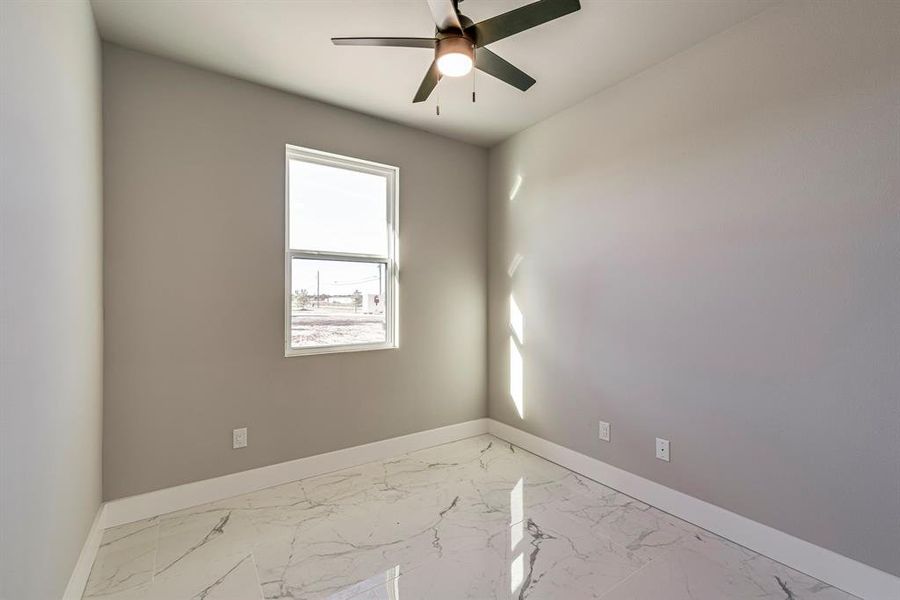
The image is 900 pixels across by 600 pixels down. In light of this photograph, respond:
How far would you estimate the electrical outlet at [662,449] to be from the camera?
2436 millimetres

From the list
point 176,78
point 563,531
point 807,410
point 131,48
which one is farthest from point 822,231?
point 131,48

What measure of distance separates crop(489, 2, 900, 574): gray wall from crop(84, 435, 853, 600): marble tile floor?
0.34 meters

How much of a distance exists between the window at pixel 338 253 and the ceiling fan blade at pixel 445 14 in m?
1.60

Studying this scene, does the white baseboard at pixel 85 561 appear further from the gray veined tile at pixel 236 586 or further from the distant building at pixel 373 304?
the distant building at pixel 373 304

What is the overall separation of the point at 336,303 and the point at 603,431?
2111mm

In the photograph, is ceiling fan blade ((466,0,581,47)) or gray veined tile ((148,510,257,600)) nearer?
ceiling fan blade ((466,0,581,47))

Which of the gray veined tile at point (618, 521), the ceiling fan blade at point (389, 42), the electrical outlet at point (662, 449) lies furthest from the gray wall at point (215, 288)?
the electrical outlet at point (662, 449)

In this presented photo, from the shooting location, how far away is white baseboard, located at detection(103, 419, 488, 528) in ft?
7.59

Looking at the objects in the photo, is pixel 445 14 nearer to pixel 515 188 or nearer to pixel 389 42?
pixel 389 42

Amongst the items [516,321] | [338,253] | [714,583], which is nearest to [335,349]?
[338,253]

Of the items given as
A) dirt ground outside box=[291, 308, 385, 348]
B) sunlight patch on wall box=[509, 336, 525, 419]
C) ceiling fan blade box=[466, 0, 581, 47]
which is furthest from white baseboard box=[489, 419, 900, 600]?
ceiling fan blade box=[466, 0, 581, 47]

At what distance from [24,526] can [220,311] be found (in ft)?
5.12

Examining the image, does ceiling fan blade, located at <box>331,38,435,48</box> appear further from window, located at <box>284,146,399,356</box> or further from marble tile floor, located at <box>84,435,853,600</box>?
marble tile floor, located at <box>84,435,853,600</box>

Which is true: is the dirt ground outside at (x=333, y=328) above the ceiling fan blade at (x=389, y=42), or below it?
below
